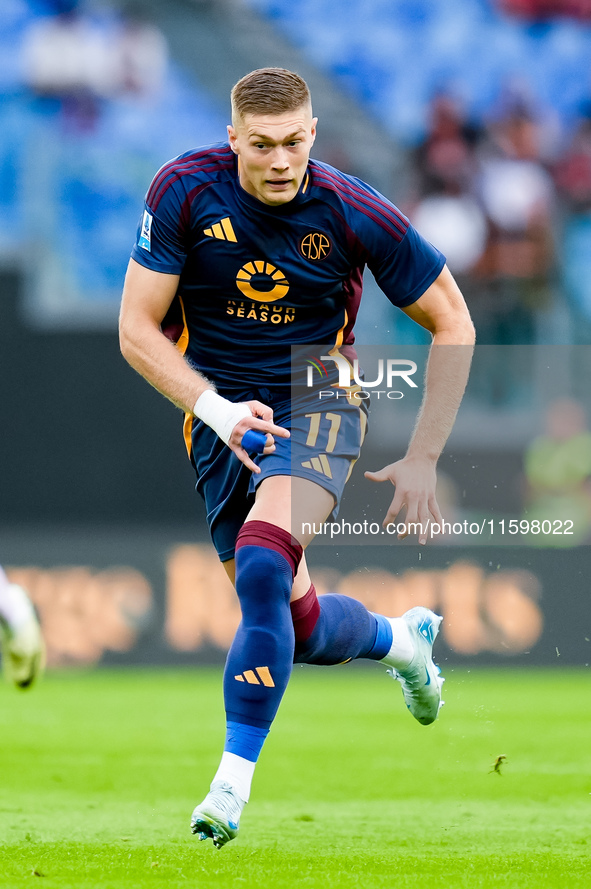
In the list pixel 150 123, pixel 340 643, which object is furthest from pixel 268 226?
pixel 150 123

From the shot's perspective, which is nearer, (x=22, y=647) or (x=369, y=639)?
(x=22, y=647)

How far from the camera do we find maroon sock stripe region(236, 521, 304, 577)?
341 centimetres

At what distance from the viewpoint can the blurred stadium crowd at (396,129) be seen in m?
10.1

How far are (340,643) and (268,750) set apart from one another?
1.97 m

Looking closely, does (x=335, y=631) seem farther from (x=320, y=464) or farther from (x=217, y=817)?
(x=217, y=817)

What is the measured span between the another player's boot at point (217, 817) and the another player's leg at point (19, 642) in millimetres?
1017

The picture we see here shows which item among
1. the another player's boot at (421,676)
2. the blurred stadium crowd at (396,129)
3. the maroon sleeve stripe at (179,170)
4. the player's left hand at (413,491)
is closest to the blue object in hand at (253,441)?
the player's left hand at (413,491)

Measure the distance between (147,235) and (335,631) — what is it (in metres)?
1.39

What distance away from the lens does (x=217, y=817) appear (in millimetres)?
2988

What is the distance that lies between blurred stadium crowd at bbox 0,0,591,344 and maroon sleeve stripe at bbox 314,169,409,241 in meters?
5.45

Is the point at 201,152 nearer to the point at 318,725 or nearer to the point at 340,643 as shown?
the point at 340,643

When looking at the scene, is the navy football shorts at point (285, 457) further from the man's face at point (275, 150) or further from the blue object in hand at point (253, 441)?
the man's face at point (275, 150)

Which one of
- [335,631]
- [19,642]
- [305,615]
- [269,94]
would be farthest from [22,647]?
[269,94]

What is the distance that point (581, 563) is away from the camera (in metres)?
8.53
